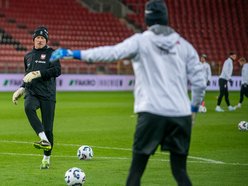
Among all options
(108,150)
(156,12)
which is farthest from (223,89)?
(156,12)

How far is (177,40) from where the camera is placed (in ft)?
27.7

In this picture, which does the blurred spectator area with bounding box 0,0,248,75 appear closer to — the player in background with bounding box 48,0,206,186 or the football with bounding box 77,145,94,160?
the football with bounding box 77,145,94,160

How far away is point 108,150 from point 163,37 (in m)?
8.45

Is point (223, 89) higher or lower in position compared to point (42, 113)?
lower

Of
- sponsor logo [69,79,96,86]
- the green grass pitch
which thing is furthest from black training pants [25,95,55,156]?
sponsor logo [69,79,96,86]

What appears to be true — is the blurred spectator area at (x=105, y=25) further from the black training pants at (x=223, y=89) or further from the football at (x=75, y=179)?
the football at (x=75, y=179)

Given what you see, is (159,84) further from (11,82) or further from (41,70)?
(11,82)

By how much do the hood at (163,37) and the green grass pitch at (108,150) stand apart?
387cm

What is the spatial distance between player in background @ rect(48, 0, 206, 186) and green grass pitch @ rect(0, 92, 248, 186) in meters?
3.36

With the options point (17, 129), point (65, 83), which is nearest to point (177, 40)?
point (17, 129)

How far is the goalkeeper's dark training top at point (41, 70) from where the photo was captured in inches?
528

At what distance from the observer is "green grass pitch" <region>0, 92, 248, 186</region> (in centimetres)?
1239

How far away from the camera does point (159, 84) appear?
27.0ft

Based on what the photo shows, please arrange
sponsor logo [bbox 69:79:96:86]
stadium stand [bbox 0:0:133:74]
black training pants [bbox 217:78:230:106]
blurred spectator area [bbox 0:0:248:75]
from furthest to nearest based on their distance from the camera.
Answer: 1. blurred spectator area [bbox 0:0:248:75]
2. stadium stand [bbox 0:0:133:74]
3. sponsor logo [bbox 69:79:96:86]
4. black training pants [bbox 217:78:230:106]
